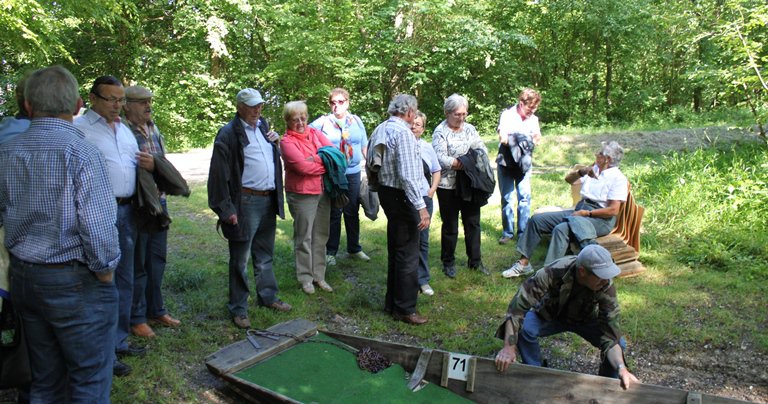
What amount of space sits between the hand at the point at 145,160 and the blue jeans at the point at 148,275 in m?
0.39

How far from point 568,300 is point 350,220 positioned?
10.6ft

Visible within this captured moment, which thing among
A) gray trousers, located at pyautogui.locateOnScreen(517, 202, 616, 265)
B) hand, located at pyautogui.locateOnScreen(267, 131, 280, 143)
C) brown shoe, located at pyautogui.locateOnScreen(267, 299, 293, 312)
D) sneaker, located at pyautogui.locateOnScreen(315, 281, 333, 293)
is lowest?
sneaker, located at pyautogui.locateOnScreen(315, 281, 333, 293)

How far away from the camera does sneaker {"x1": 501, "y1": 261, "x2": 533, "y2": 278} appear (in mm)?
5969

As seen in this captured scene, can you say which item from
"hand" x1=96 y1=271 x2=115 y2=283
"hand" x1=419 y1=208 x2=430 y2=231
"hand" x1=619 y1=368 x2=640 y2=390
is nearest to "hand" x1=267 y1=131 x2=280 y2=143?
"hand" x1=419 y1=208 x2=430 y2=231

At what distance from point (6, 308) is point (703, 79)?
10.2 meters

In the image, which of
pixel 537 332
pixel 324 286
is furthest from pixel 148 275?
pixel 537 332

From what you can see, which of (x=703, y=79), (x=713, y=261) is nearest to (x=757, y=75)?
(x=703, y=79)

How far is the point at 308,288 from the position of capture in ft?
18.2

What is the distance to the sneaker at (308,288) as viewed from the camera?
5.52m

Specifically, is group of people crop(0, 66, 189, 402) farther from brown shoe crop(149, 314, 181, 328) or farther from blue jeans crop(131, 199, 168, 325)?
brown shoe crop(149, 314, 181, 328)

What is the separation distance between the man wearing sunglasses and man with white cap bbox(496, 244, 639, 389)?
8.29 ft

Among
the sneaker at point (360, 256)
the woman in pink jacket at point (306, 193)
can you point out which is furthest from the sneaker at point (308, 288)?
the sneaker at point (360, 256)

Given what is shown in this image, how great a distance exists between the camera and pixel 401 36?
60.5ft

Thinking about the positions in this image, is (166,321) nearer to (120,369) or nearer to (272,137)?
(120,369)
